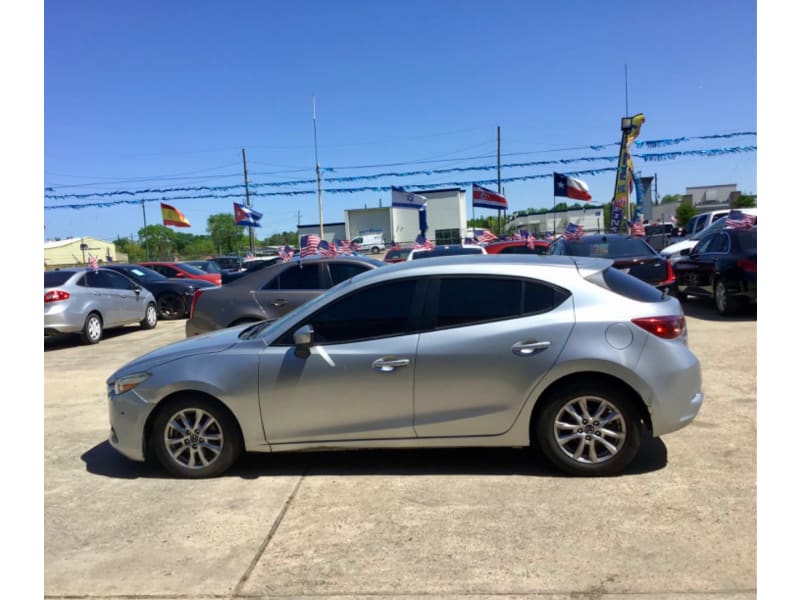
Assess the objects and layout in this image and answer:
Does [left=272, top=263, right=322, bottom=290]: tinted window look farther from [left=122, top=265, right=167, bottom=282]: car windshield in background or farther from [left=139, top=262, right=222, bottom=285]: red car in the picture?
[left=139, top=262, right=222, bottom=285]: red car

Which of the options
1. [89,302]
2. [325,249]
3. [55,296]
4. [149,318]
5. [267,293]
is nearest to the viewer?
[267,293]

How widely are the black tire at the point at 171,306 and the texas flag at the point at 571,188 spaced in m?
17.6

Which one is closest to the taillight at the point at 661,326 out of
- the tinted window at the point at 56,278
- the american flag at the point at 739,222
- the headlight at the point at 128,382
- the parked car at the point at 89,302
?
the headlight at the point at 128,382

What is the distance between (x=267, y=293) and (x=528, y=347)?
5.04m

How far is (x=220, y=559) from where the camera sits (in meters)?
3.69

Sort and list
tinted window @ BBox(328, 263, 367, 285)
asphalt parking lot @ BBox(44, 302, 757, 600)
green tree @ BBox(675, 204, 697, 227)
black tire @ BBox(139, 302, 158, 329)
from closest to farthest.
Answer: asphalt parking lot @ BBox(44, 302, 757, 600), tinted window @ BBox(328, 263, 367, 285), black tire @ BBox(139, 302, 158, 329), green tree @ BBox(675, 204, 697, 227)

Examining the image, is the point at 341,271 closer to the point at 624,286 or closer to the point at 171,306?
the point at 624,286

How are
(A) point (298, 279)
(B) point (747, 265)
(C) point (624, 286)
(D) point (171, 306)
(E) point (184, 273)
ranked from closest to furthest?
1. (C) point (624, 286)
2. (A) point (298, 279)
3. (B) point (747, 265)
4. (D) point (171, 306)
5. (E) point (184, 273)

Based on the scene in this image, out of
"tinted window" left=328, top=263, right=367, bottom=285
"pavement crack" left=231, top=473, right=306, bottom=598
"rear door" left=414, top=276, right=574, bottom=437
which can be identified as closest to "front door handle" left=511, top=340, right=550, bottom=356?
"rear door" left=414, top=276, right=574, bottom=437

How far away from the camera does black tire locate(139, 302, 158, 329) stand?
14.6m

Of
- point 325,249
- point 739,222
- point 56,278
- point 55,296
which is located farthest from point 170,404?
point 739,222

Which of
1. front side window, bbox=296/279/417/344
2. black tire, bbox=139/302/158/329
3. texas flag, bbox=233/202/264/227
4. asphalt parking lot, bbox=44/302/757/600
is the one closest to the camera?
asphalt parking lot, bbox=44/302/757/600

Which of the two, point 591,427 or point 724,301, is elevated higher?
point 724,301

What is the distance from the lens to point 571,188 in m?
28.2
